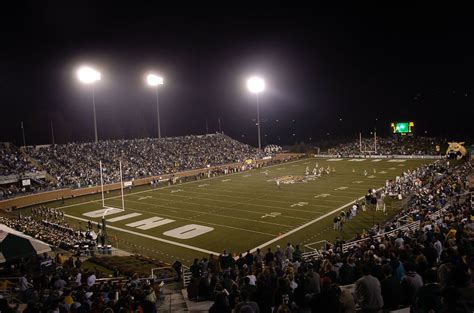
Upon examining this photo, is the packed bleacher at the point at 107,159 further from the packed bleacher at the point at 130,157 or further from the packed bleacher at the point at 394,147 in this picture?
the packed bleacher at the point at 394,147

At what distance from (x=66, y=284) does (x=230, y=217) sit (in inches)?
620

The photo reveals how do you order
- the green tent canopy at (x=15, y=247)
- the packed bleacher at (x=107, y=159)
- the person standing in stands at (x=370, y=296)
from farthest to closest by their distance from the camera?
the packed bleacher at (x=107, y=159)
the green tent canopy at (x=15, y=247)
the person standing in stands at (x=370, y=296)

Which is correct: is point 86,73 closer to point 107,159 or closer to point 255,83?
point 107,159

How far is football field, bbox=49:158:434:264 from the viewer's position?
20430mm

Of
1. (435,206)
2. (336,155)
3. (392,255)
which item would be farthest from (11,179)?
(336,155)

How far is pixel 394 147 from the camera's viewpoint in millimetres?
64000

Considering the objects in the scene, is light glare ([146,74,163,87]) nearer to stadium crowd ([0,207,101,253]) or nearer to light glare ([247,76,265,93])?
light glare ([247,76,265,93])

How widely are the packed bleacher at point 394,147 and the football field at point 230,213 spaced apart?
726 inches

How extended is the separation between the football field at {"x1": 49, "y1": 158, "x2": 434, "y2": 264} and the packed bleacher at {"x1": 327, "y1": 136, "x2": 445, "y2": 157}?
726 inches

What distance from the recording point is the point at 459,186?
69.4 feet

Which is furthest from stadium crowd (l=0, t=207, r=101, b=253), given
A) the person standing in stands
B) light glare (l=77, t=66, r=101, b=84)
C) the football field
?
light glare (l=77, t=66, r=101, b=84)

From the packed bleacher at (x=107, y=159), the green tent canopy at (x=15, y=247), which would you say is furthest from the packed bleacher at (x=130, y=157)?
the green tent canopy at (x=15, y=247)

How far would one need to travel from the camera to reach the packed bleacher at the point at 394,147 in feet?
199

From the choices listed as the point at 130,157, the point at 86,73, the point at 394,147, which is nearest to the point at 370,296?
the point at 86,73
